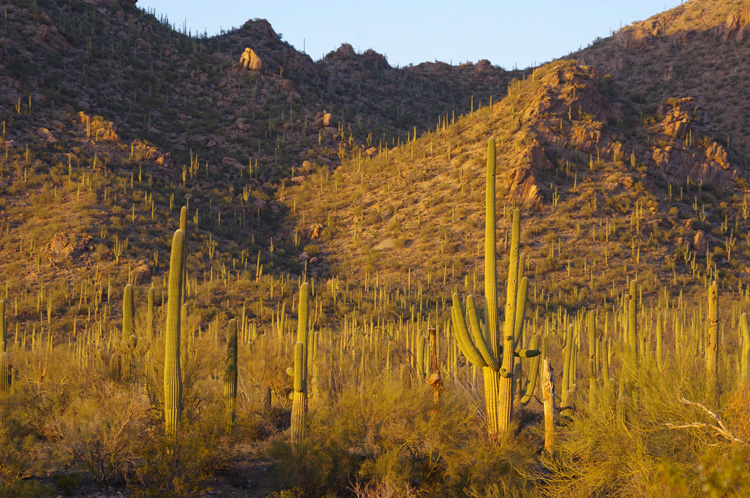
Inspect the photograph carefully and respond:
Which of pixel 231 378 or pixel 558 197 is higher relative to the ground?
pixel 558 197

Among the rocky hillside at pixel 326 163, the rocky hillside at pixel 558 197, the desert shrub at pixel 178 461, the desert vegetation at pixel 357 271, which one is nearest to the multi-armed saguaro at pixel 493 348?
the desert vegetation at pixel 357 271

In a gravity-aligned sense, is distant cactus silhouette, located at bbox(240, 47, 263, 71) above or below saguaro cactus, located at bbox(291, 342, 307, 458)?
above

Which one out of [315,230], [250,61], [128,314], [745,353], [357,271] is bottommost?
[745,353]

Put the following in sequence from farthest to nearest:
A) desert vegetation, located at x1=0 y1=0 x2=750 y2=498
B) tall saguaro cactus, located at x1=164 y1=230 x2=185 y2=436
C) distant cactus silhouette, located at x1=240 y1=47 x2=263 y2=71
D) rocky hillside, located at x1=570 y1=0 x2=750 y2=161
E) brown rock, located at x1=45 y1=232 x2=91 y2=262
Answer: distant cactus silhouette, located at x1=240 y1=47 x2=263 y2=71, rocky hillside, located at x1=570 y1=0 x2=750 y2=161, brown rock, located at x1=45 y1=232 x2=91 y2=262, tall saguaro cactus, located at x1=164 y1=230 x2=185 y2=436, desert vegetation, located at x1=0 y1=0 x2=750 y2=498

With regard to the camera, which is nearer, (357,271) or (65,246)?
(65,246)

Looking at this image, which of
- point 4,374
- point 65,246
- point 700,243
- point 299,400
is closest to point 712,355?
point 299,400

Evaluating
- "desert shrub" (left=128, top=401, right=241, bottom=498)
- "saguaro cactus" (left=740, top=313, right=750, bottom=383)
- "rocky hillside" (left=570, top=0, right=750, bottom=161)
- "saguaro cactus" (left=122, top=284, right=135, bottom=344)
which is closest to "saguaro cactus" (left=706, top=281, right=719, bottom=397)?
"saguaro cactus" (left=740, top=313, right=750, bottom=383)

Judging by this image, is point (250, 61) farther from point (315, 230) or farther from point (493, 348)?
point (493, 348)

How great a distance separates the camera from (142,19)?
52.6 metres

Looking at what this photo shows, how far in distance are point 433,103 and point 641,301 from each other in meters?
35.7

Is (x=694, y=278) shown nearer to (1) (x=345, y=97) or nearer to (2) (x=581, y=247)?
(2) (x=581, y=247)

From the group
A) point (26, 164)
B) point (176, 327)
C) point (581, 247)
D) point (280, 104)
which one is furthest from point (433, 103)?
point (176, 327)

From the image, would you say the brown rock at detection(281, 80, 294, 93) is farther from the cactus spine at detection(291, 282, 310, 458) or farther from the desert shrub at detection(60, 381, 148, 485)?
the desert shrub at detection(60, 381, 148, 485)

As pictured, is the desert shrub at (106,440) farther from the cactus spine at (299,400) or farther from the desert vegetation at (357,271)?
the cactus spine at (299,400)
